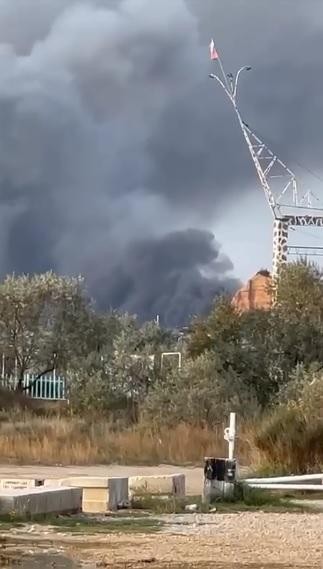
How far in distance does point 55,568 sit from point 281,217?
10357 cm

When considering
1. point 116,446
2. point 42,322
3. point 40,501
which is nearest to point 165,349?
point 42,322

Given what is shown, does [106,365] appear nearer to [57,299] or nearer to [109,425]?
[57,299]

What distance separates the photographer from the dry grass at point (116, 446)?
96.0 ft

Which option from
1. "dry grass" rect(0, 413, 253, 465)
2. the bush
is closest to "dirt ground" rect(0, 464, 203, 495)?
"dry grass" rect(0, 413, 253, 465)

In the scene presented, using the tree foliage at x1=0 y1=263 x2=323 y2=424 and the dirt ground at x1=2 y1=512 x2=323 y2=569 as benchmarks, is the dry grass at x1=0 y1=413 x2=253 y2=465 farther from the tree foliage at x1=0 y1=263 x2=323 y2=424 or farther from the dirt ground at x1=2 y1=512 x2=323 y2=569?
the dirt ground at x1=2 y1=512 x2=323 y2=569

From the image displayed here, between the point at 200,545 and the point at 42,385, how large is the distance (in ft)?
152

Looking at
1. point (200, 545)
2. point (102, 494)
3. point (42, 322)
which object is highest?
point (42, 322)

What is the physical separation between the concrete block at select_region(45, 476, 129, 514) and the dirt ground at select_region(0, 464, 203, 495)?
19.5ft

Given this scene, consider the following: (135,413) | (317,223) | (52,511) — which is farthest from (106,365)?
(317,223)

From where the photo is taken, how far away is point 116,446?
101ft

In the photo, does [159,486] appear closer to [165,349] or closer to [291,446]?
[291,446]

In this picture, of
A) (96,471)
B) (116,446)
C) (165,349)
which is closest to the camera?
(96,471)

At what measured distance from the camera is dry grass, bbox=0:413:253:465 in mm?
29266

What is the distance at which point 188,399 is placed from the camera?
36250 millimetres
